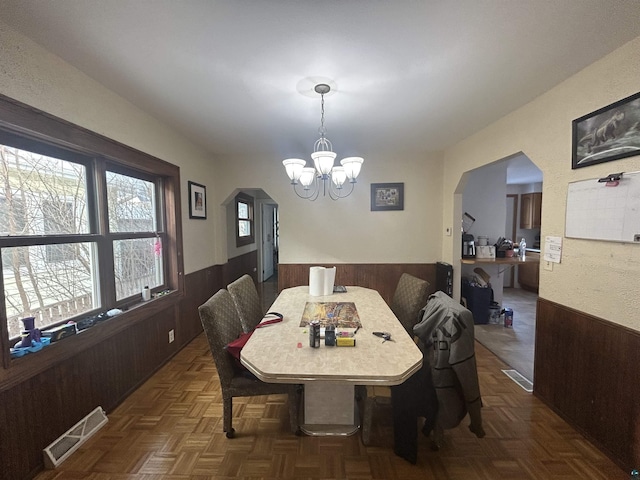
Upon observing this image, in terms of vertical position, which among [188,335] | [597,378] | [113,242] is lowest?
[188,335]

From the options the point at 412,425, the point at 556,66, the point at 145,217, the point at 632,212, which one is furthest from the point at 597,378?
the point at 145,217

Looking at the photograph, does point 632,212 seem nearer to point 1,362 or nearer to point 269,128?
point 269,128

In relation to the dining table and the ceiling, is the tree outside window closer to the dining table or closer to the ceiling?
the ceiling

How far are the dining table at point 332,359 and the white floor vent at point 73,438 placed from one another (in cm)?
129

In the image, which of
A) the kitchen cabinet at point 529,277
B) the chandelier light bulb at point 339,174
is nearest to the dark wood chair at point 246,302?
the chandelier light bulb at point 339,174

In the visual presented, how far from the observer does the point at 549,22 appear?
4.31 ft

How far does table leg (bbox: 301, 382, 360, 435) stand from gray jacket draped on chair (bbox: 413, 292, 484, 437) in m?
0.55

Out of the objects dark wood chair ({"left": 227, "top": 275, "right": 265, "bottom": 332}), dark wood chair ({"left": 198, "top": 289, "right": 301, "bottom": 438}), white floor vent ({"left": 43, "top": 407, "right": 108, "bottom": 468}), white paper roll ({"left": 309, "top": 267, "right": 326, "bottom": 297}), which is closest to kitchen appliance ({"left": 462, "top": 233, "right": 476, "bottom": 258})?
white paper roll ({"left": 309, "top": 267, "right": 326, "bottom": 297})

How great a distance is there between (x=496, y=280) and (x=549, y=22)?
3.52 m

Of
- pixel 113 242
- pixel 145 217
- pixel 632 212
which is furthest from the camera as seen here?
pixel 145 217

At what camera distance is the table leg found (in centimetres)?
177

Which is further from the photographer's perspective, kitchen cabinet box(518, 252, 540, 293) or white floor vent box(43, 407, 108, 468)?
kitchen cabinet box(518, 252, 540, 293)

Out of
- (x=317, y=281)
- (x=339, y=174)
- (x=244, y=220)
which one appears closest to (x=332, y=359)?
(x=317, y=281)

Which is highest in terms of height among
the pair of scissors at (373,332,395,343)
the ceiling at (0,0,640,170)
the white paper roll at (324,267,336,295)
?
the ceiling at (0,0,640,170)
